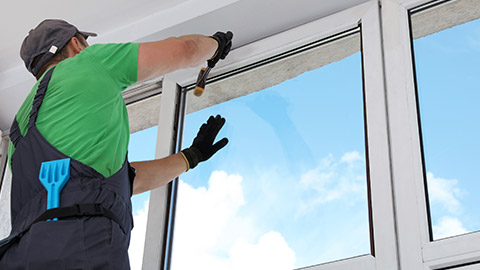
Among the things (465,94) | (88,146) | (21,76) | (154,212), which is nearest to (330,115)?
(465,94)

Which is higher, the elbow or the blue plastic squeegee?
the elbow

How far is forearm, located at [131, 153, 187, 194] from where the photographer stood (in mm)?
2203

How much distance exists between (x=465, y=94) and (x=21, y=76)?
76.9 inches

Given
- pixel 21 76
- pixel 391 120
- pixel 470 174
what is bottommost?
pixel 470 174

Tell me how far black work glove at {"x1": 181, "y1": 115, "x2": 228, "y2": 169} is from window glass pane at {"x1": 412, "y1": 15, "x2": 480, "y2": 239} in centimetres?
76

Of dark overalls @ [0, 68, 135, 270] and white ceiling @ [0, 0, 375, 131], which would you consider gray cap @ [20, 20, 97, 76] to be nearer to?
dark overalls @ [0, 68, 135, 270]

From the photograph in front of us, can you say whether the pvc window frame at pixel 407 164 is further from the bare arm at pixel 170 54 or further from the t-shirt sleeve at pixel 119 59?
the t-shirt sleeve at pixel 119 59

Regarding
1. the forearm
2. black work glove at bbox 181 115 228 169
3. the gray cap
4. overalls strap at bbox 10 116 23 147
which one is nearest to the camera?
overalls strap at bbox 10 116 23 147

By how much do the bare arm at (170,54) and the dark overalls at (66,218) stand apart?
0.31 meters

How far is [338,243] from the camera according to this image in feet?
6.48

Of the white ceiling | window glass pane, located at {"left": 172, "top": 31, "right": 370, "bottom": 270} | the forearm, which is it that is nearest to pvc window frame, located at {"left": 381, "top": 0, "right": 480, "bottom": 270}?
window glass pane, located at {"left": 172, "top": 31, "right": 370, "bottom": 270}

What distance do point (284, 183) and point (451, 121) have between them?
588mm

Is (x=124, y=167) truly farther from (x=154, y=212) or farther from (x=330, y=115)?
(x=330, y=115)

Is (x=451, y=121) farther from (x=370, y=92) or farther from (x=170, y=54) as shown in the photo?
(x=170, y=54)
